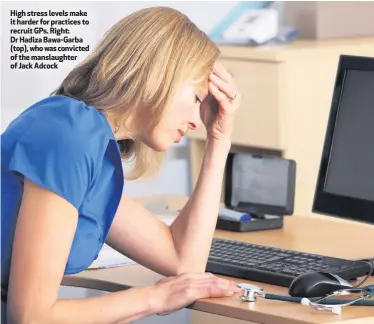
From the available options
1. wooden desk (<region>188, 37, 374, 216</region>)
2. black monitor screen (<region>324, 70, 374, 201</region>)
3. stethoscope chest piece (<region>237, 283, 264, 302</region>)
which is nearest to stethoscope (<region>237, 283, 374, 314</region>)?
stethoscope chest piece (<region>237, 283, 264, 302</region>)

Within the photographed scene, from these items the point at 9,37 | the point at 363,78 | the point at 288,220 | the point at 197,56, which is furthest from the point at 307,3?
the point at 197,56

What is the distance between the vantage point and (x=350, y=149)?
1950mm

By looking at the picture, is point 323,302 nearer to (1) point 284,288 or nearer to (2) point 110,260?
(1) point 284,288

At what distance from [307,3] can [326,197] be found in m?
1.62

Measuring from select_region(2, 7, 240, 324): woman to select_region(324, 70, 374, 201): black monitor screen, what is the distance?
226 millimetres

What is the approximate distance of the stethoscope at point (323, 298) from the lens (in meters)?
1.51

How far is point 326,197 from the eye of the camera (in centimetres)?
200

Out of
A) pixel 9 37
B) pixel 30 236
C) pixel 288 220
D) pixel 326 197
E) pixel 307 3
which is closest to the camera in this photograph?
pixel 30 236

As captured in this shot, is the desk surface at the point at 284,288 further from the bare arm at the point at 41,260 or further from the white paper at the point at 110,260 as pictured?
the bare arm at the point at 41,260

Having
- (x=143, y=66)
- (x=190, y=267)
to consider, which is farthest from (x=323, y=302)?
(x=143, y=66)

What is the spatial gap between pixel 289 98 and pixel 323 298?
5.49 feet

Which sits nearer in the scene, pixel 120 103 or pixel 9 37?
pixel 120 103

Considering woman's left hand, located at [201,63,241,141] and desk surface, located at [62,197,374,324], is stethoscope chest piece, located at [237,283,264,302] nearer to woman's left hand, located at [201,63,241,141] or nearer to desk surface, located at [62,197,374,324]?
desk surface, located at [62,197,374,324]

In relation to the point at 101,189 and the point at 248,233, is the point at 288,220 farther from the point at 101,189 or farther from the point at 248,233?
the point at 101,189
